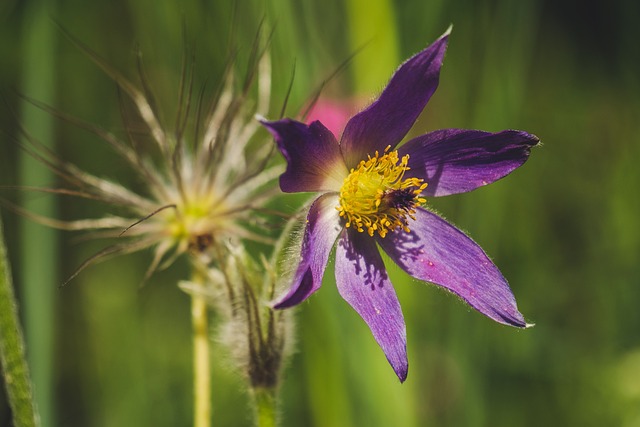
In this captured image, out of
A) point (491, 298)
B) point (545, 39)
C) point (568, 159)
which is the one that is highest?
point (545, 39)

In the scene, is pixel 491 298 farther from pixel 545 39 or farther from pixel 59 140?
pixel 545 39

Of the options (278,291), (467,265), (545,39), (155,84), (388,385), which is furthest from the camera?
(545,39)

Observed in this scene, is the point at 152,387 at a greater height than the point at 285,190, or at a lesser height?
greater

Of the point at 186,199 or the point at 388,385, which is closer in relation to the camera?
the point at 186,199

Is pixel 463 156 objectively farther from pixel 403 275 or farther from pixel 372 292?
pixel 403 275

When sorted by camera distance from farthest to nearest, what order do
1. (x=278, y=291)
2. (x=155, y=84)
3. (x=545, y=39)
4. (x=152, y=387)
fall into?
(x=545, y=39) → (x=155, y=84) → (x=152, y=387) → (x=278, y=291)

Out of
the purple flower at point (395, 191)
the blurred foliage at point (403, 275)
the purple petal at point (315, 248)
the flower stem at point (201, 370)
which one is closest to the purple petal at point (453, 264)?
the purple flower at point (395, 191)

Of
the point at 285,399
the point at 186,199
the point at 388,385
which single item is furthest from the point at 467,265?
the point at 285,399
